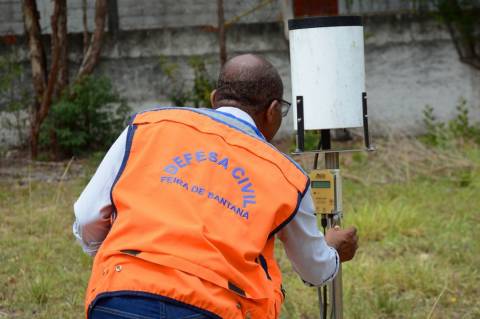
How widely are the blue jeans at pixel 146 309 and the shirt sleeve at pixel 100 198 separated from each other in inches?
13.6

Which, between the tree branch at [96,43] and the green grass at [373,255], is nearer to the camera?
the green grass at [373,255]

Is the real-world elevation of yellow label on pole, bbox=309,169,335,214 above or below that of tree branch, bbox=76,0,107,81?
below

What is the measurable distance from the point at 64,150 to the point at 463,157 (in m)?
4.85

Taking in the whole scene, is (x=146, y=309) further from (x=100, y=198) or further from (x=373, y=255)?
(x=373, y=255)

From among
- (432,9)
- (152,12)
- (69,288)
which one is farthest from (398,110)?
(69,288)

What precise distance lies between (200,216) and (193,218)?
24 mm

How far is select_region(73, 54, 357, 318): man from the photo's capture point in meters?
2.60

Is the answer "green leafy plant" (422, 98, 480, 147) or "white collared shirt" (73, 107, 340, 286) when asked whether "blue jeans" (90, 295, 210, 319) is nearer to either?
"white collared shirt" (73, 107, 340, 286)

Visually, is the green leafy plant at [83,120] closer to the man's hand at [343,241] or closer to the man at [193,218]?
the man's hand at [343,241]

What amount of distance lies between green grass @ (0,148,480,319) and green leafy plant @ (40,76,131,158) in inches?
65.6

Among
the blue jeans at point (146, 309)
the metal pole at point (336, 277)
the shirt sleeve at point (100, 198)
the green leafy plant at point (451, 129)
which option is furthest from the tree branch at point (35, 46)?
the blue jeans at point (146, 309)

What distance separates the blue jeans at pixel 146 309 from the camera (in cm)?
258

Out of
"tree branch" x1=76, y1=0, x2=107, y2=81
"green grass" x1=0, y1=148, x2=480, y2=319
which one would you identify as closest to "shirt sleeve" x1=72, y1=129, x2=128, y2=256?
"green grass" x1=0, y1=148, x2=480, y2=319

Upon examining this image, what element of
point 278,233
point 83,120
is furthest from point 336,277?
point 83,120
